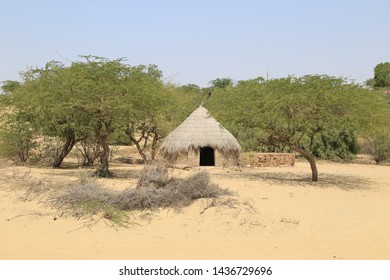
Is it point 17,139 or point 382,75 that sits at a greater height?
point 382,75

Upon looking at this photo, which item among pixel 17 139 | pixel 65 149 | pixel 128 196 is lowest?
pixel 128 196

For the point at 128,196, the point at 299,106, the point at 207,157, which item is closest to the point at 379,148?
the point at 207,157

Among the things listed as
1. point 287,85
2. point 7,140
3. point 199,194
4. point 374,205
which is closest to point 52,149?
point 7,140

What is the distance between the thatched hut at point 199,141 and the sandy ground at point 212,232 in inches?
338

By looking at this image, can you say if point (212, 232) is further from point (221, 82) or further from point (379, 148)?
point (221, 82)

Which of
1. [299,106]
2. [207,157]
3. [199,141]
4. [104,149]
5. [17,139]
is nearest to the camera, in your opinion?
[299,106]

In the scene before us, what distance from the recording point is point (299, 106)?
535 inches

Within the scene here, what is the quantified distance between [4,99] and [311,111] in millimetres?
12592

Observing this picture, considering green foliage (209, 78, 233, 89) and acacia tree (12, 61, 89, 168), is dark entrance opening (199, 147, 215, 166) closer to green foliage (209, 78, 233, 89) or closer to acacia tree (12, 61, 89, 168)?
acacia tree (12, 61, 89, 168)

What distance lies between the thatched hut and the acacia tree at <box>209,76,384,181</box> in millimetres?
4206

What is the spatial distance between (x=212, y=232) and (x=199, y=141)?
1158 cm

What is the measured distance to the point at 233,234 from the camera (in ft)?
24.2

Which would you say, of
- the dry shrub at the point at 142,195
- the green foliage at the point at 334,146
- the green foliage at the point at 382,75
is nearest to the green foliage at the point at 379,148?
the green foliage at the point at 334,146

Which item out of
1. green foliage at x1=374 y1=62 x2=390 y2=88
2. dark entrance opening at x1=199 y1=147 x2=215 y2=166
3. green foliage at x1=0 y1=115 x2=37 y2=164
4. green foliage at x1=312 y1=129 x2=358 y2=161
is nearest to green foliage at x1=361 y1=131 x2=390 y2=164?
green foliage at x1=312 y1=129 x2=358 y2=161
